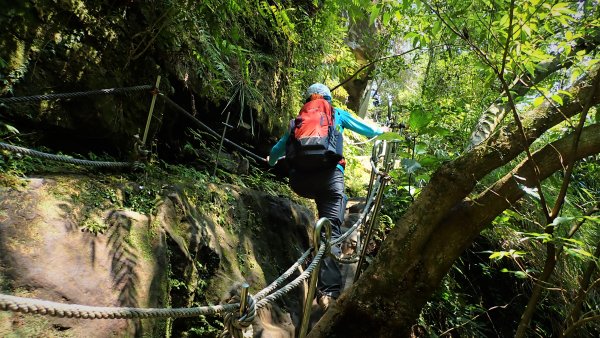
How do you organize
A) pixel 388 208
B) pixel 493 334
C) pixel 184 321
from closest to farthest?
pixel 184 321 < pixel 493 334 < pixel 388 208

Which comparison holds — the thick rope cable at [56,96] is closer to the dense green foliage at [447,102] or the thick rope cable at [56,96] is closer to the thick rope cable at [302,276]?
the dense green foliage at [447,102]

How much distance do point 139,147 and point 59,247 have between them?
116cm

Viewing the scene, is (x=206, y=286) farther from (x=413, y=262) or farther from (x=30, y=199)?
(x=413, y=262)

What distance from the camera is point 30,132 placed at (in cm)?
288

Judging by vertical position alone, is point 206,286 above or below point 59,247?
below

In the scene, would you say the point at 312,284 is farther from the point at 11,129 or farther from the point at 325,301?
the point at 11,129

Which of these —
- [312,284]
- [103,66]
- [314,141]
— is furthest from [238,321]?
[103,66]

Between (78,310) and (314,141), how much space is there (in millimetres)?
2718

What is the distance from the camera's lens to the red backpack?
369cm

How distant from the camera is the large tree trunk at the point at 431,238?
262cm

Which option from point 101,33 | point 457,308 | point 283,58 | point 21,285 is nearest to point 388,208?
point 457,308

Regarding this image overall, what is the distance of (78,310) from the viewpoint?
1.16 m

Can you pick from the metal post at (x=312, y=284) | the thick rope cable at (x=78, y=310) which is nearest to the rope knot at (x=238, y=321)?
the thick rope cable at (x=78, y=310)

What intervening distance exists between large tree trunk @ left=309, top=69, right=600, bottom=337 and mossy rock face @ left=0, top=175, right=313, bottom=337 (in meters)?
0.96
